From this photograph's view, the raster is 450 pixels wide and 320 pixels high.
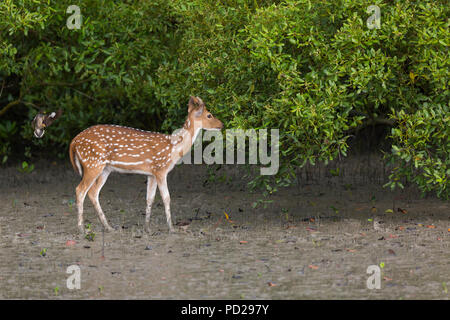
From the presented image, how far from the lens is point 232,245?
32.5 feet

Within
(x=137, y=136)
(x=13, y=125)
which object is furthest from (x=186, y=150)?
(x=13, y=125)

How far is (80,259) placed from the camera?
899 cm

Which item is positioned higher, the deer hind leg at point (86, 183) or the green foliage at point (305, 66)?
the green foliage at point (305, 66)

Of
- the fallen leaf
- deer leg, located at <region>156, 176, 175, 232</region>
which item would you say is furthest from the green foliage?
the fallen leaf

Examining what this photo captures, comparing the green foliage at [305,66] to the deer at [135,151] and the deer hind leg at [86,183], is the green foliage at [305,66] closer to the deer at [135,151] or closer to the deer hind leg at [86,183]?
the deer at [135,151]

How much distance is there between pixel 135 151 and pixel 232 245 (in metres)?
1.77

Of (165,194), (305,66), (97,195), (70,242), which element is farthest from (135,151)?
(305,66)

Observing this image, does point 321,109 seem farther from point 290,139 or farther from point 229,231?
point 229,231

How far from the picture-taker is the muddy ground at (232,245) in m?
7.71

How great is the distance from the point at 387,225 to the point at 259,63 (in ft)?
9.19

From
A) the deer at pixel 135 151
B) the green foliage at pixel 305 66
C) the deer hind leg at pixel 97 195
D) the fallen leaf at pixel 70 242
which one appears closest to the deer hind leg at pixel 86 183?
the deer at pixel 135 151

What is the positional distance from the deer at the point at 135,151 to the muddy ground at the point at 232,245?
1.97 feet

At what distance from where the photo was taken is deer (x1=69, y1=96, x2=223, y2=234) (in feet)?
34.8

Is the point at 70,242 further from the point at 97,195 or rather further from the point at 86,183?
the point at 97,195
